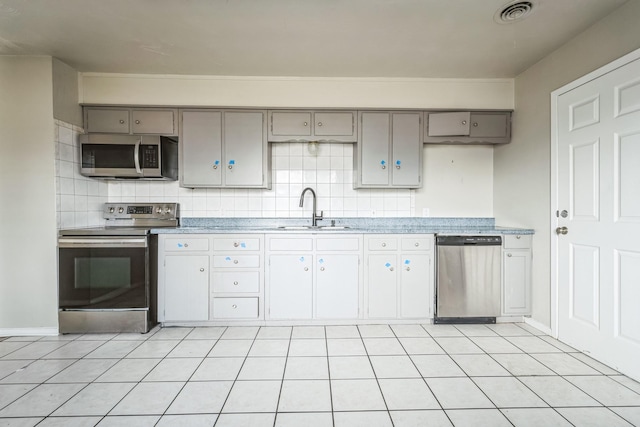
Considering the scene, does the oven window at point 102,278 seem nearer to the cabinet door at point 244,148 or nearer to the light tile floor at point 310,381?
the light tile floor at point 310,381

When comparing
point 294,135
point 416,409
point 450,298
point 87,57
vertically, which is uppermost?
point 87,57

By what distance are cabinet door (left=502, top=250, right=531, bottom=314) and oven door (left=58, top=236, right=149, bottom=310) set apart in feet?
11.1

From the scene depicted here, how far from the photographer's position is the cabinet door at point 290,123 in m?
3.39

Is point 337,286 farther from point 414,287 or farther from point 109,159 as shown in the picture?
point 109,159

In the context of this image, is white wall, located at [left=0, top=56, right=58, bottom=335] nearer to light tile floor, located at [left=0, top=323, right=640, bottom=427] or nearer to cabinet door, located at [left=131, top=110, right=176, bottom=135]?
light tile floor, located at [left=0, top=323, right=640, bottom=427]

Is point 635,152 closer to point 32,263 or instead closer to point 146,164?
point 146,164

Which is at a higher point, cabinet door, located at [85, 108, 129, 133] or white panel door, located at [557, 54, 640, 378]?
cabinet door, located at [85, 108, 129, 133]

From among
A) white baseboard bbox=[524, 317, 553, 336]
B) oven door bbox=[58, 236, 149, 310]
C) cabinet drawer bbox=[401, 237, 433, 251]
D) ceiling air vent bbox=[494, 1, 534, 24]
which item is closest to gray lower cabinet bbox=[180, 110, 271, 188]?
oven door bbox=[58, 236, 149, 310]

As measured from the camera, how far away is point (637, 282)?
84.2 inches

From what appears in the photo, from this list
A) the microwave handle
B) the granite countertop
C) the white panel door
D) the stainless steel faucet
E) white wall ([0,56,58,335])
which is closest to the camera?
the white panel door

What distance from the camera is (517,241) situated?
10.4ft

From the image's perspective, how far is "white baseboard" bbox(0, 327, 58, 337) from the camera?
2.93 m

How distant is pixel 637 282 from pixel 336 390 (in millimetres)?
2076

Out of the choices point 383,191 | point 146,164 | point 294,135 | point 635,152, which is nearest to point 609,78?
point 635,152
